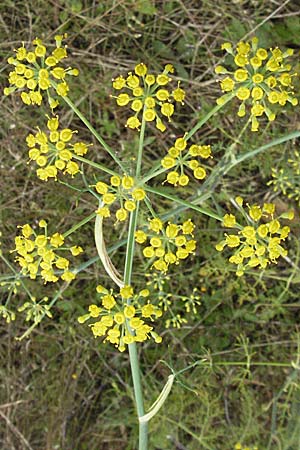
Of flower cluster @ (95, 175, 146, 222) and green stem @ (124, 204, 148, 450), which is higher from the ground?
flower cluster @ (95, 175, 146, 222)

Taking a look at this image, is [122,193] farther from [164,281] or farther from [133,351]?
[164,281]

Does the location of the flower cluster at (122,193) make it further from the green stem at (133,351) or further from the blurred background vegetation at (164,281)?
the blurred background vegetation at (164,281)

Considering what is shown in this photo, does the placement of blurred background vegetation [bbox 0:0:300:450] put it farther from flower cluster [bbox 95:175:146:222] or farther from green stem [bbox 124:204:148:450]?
flower cluster [bbox 95:175:146:222]

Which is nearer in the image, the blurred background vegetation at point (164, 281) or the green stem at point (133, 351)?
the green stem at point (133, 351)

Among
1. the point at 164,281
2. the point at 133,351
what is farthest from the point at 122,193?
the point at 164,281

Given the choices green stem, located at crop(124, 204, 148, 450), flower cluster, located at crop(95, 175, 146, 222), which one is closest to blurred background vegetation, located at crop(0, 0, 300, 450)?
green stem, located at crop(124, 204, 148, 450)

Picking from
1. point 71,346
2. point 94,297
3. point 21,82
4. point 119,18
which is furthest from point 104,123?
point 21,82

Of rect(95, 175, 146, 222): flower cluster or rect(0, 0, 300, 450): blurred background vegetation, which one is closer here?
rect(95, 175, 146, 222): flower cluster

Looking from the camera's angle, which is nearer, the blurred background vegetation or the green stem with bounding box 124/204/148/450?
the green stem with bounding box 124/204/148/450

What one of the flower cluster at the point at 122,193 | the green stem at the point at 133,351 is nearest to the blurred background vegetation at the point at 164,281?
the green stem at the point at 133,351

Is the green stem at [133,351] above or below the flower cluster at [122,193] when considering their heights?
below
